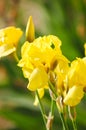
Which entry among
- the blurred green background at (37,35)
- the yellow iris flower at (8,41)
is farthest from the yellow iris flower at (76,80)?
the blurred green background at (37,35)

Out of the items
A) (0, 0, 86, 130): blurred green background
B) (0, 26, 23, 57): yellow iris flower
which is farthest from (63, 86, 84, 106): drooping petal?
(0, 0, 86, 130): blurred green background

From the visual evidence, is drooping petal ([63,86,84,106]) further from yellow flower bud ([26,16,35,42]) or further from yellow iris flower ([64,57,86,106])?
yellow flower bud ([26,16,35,42])

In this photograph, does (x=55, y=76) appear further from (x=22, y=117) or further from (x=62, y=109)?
(x=22, y=117)

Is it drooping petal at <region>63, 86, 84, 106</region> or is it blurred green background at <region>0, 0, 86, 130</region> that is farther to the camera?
blurred green background at <region>0, 0, 86, 130</region>

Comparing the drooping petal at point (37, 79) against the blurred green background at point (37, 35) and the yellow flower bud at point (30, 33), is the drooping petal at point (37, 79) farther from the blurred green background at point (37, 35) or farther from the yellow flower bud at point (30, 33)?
the blurred green background at point (37, 35)

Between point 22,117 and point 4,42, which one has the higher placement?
point 4,42

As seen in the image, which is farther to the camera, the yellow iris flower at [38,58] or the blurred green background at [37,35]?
the blurred green background at [37,35]

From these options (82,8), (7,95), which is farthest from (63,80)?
(82,8)

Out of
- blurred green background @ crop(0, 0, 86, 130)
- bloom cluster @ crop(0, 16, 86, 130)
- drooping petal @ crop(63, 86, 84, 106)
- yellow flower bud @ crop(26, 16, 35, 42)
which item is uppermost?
yellow flower bud @ crop(26, 16, 35, 42)
